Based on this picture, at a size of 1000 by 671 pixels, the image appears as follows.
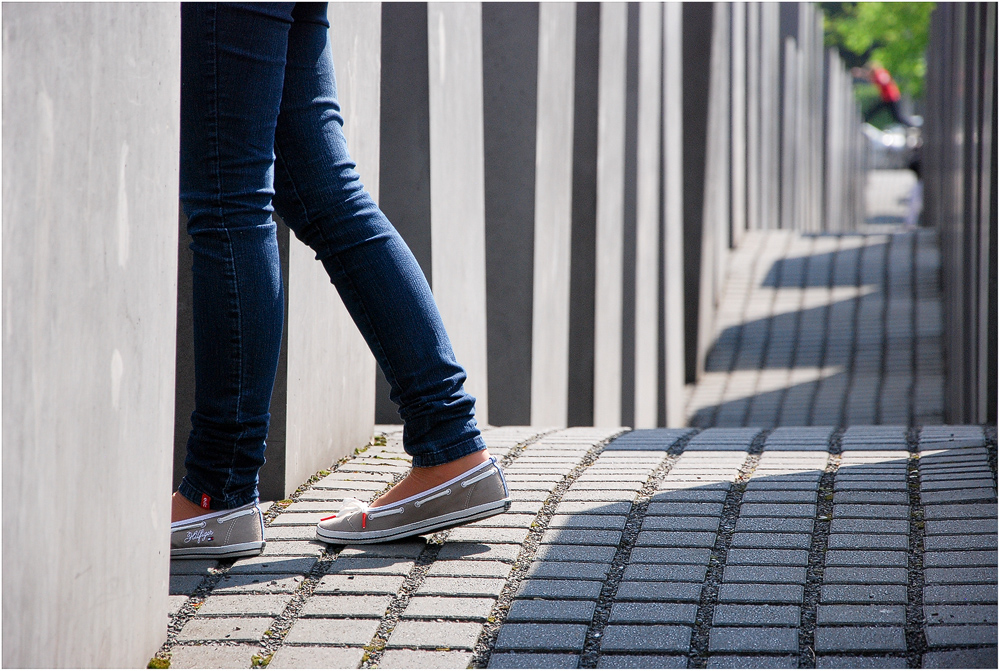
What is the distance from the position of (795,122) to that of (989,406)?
1557 centimetres

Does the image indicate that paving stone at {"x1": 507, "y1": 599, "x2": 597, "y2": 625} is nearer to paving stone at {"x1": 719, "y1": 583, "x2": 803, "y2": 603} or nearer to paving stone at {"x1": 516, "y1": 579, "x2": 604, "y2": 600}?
paving stone at {"x1": 516, "y1": 579, "x2": 604, "y2": 600}

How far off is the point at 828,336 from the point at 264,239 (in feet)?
27.9

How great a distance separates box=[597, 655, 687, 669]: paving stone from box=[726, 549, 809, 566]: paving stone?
0.48 m

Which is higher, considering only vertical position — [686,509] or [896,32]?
[896,32]

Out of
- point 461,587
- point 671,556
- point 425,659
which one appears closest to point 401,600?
point 461,587

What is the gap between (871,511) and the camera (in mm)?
2564

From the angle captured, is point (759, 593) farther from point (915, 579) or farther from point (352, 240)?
point (352, 240)

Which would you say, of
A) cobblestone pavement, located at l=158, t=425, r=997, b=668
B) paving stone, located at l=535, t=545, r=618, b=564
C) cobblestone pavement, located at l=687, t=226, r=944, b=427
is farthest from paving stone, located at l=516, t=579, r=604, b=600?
cobblestone pavement, located at l=687, t=226, r=944, b=427

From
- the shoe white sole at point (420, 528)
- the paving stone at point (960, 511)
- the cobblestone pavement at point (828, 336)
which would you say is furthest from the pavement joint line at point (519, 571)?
the cobblestone pavement at point (828, 336)

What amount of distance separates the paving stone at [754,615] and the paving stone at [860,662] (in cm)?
14

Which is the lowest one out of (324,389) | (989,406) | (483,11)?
(989,406)

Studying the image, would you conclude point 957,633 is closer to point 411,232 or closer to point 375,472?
point 375,472

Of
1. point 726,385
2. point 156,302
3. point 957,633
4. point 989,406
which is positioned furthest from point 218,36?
point 726,385

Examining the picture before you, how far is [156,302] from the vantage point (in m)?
1.80
